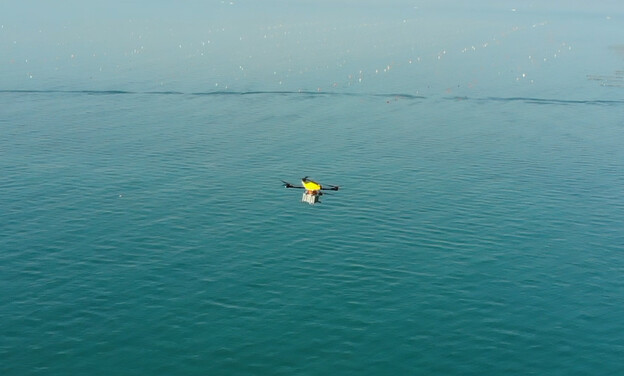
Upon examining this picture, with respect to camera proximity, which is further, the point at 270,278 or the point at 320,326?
the point at 270,278

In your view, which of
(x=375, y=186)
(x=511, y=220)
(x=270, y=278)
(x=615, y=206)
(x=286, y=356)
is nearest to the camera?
(x=286, y=356)

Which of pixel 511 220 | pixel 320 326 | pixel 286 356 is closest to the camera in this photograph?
pixel 286 356

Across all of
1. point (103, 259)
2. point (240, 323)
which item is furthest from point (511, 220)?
point (103, 259)

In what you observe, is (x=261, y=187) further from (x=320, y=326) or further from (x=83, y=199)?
(x=320, y=326)

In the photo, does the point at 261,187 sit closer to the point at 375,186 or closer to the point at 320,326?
the point at 375,186

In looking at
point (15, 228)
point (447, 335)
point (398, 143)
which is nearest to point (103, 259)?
point (15, 228)

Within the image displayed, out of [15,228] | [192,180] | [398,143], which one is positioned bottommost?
[15,228]

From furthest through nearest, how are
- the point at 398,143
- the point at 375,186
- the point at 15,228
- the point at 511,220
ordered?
the point at 398,143 < the point at 375,186 < the point at 511,220 < the point at 15,228

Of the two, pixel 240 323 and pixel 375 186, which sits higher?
pixel 375 186

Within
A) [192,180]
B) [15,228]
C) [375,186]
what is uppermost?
[375,186]
